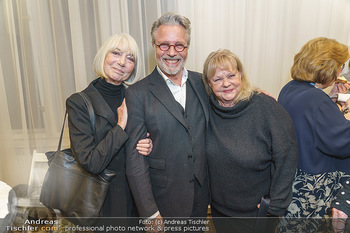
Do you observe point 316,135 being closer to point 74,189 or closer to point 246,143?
point 246,143

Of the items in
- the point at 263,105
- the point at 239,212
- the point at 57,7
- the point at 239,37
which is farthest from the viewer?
the point at 239,37

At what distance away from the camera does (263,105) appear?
1294 mm

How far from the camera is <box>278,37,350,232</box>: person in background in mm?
1317

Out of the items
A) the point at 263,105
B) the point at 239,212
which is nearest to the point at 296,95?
the point at 263,105

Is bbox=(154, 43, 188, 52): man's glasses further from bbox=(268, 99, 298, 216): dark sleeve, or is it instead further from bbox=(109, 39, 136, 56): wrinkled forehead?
bbox=(268, 99, 298, 216): dark sleeve

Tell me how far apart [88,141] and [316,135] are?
1.25m

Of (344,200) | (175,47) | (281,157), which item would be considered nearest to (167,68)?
(175,47)

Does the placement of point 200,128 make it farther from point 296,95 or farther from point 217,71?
point 296,95

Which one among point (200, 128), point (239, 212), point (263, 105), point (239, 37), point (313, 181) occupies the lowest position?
point (239, 212)

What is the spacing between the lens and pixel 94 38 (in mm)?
2021

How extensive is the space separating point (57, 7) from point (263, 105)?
174cm

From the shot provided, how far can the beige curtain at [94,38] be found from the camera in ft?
6.45

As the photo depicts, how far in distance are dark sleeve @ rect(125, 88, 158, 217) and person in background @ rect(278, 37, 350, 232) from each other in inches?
34.2

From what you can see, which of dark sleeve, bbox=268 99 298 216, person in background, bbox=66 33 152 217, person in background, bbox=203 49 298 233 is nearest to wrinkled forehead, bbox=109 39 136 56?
person in background, bbox=66 33 152 217
